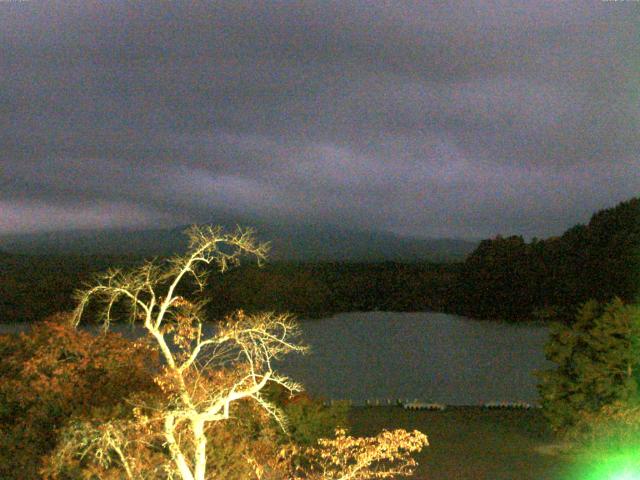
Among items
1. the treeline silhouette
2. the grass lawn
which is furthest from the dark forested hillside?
the grass lawn

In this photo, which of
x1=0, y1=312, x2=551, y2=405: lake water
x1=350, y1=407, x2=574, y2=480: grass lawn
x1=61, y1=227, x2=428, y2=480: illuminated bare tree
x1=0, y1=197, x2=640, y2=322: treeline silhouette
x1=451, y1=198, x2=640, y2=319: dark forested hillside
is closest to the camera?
x1=61, y1=227, x2=428, y2=480: illuminated bare tree

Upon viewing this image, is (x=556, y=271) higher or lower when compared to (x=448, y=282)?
higher

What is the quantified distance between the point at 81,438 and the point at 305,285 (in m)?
39.0

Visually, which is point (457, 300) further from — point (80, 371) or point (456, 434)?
point (80, 371)

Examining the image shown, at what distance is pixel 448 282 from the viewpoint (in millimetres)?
50531

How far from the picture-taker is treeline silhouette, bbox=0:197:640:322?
38.9 metres

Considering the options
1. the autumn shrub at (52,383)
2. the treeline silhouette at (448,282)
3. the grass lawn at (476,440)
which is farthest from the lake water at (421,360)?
the autumn shrub at (52,383)

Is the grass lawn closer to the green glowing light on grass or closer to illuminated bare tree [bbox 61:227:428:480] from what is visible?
the green glowing light on grass

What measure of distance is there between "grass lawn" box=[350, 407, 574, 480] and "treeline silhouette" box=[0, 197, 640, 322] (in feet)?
65.3

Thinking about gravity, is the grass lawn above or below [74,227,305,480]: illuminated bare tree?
below

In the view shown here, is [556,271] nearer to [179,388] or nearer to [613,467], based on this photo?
[613,467]

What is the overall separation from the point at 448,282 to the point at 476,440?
35046 mm

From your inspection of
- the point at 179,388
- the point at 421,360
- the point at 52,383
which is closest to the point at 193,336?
the point at 179,388

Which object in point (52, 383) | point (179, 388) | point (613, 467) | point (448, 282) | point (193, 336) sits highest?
point (193, 336)
